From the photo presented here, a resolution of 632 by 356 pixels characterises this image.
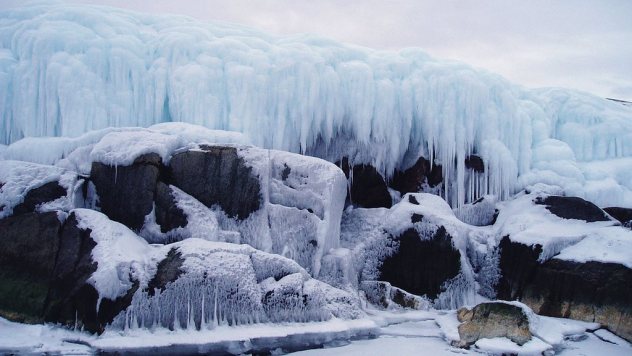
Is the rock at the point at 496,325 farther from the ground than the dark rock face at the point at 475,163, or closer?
closer

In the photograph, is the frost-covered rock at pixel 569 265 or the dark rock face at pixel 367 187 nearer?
the frost-covered rock at pixel 569 265

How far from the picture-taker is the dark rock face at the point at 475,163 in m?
12.8

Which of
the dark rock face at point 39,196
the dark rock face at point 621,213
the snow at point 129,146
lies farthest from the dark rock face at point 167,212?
the dark rock face at point 621,213

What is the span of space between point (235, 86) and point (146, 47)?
2.28 m

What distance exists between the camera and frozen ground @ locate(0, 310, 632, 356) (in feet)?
21.1

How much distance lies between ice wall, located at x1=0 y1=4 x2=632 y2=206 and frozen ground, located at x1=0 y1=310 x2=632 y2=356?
4683 millimetres

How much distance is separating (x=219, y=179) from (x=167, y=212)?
1066 mm

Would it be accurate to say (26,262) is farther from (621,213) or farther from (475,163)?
(621,213)

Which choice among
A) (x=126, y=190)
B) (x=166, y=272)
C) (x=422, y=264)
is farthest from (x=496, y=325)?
(x=126, y=190)

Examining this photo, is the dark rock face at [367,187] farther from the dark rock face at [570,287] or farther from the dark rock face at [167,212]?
the dark rock face at [167,212]

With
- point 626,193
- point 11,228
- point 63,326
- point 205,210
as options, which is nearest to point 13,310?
point 63,326

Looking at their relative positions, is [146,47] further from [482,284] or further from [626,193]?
[626,193]

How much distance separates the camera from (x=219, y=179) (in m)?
9.36

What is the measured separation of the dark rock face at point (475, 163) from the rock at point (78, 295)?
8.53m
